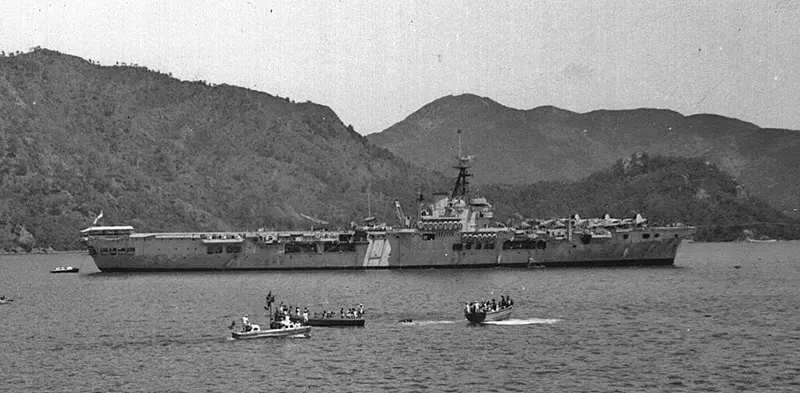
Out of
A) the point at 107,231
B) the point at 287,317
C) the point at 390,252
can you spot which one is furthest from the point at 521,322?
the point at 107,231

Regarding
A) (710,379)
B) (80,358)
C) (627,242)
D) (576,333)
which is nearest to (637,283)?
(627,242)

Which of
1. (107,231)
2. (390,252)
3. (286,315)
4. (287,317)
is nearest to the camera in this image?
(287,317)

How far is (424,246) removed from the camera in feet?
398

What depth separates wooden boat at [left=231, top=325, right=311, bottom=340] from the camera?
69125 mm

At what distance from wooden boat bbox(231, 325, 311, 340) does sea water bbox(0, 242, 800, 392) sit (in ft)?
2.17

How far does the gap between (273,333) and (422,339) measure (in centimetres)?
934

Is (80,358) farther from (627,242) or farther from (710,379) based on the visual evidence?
(627,242)

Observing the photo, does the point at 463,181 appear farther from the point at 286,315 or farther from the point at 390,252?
the point at 286,315

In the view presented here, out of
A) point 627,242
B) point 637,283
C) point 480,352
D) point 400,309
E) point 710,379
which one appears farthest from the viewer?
point 627,242

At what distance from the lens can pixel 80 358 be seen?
2501 inches

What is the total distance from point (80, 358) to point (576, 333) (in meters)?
29.8

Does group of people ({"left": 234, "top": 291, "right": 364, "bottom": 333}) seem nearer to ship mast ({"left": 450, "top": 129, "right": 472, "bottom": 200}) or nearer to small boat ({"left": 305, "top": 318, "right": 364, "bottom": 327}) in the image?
small boat ({"left": 305, "top": 318, "right": 364, "bottom": 327})

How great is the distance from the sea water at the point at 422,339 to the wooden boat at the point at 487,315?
0.56m

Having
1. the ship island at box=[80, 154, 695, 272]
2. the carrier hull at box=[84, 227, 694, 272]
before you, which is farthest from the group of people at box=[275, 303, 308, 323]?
the carrier hull at box=[84, 227, 694, 272]
